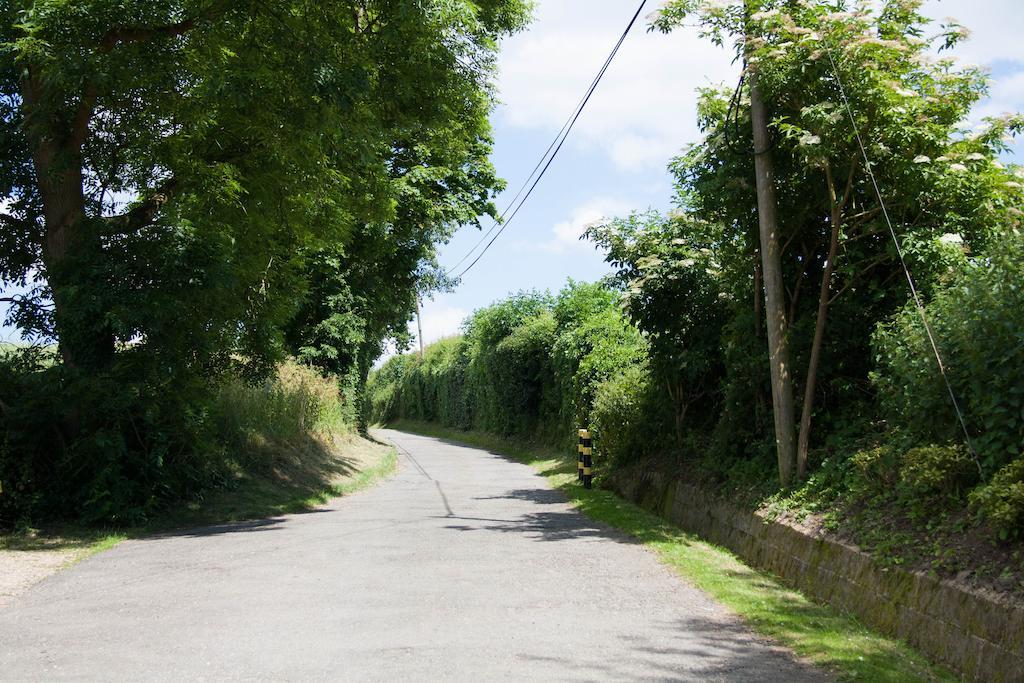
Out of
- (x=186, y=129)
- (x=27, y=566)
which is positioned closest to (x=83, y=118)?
(x=186, y=129)

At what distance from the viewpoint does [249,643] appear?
5969 mm

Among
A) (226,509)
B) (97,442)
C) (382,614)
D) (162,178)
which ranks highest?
(162,178)

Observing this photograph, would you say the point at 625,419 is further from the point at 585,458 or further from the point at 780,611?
the point at 780,611

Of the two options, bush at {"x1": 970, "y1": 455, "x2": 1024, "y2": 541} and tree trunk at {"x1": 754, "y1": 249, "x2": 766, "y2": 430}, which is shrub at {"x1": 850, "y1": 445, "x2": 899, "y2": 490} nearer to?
bush at {"x1": 970, "y1": 455, "x2": 1024, "y2": 541}

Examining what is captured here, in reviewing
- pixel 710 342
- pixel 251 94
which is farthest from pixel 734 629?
pixel 251 94

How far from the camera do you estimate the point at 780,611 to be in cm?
711

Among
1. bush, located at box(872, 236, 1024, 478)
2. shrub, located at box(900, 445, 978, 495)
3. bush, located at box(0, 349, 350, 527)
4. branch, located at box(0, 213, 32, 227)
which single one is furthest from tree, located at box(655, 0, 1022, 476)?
branch, located at box(0, 213, 32, 227)

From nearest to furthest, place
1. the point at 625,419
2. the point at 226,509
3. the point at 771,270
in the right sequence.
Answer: the point at 771,270 → the point at 226,509 → the point at 625,419

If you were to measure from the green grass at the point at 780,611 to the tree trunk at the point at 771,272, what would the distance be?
1699 millimetres

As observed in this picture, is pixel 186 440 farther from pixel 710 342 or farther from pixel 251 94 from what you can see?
pixel 710 342

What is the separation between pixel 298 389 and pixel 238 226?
930 centimetres

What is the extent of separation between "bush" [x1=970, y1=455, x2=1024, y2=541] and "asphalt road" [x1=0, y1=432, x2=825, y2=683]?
1.62 m

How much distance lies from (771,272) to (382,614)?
6440 millimetres

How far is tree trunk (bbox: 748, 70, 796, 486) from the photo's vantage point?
Result: 34.2ft
